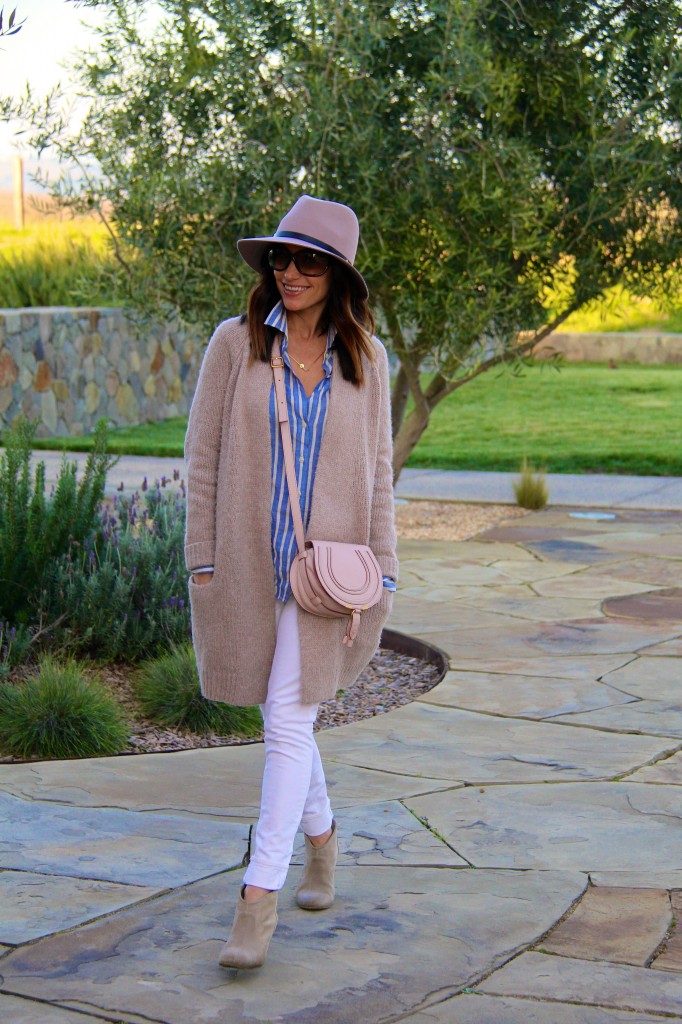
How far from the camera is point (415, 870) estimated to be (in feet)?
12.9

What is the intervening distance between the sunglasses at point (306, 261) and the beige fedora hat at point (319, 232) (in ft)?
0.09

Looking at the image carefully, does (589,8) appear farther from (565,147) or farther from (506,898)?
(506,898)

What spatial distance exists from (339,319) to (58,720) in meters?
2.28

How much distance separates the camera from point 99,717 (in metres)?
5.25

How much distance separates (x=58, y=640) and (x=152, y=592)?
481 mm

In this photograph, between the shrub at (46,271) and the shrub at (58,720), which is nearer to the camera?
the shrub at (58,720)

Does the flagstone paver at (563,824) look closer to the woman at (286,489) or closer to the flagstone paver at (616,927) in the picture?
the flagstone paver at (616,927)

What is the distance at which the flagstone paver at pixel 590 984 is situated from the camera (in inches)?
122

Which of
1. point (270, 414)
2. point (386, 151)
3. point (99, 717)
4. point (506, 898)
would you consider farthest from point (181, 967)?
point (386, 151)

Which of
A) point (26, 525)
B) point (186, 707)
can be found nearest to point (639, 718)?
point (186, 707)

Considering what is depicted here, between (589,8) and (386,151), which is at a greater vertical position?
(589,8)

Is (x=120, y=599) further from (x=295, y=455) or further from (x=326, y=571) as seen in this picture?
(x=326, y=571)

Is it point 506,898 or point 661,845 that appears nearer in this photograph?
point 506,898

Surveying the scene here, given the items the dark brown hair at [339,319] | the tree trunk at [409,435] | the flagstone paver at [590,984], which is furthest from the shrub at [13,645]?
the tree trunk at [409,435]
